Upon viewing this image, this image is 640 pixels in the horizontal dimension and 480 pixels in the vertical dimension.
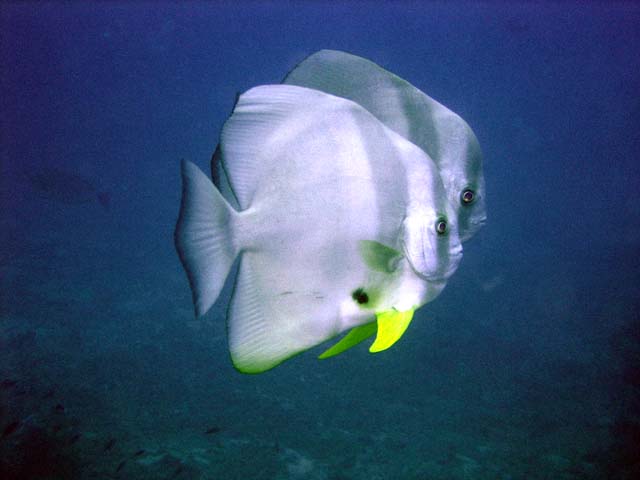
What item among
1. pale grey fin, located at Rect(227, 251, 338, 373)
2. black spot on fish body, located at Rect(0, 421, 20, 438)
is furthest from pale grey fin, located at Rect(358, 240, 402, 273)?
black spot on fish body, located at Rect(0, 421, 20, 438)

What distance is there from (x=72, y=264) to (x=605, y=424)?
10.8 metres

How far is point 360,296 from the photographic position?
0.88 meters

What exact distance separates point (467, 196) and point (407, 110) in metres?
0.25

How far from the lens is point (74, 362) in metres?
5.79

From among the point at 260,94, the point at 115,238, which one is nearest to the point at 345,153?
the point at 260,94

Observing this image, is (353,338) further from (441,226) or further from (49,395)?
(49,395)

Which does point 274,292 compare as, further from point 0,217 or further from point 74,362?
point 0,217

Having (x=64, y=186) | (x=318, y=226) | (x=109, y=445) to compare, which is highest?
(x=64, y=186)

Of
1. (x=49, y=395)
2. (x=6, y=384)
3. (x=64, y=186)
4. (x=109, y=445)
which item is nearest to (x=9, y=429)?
(x=109, y=445)

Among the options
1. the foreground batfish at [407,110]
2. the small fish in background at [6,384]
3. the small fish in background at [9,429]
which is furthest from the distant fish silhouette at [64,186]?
the foreground batfish at [407,110]

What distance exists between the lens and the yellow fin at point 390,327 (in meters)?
0.80

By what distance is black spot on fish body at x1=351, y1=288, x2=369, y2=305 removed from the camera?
0.88 meters

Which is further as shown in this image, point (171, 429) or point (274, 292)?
point (171, 429)

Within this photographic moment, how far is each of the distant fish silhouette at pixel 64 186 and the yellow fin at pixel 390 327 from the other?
13790mm
